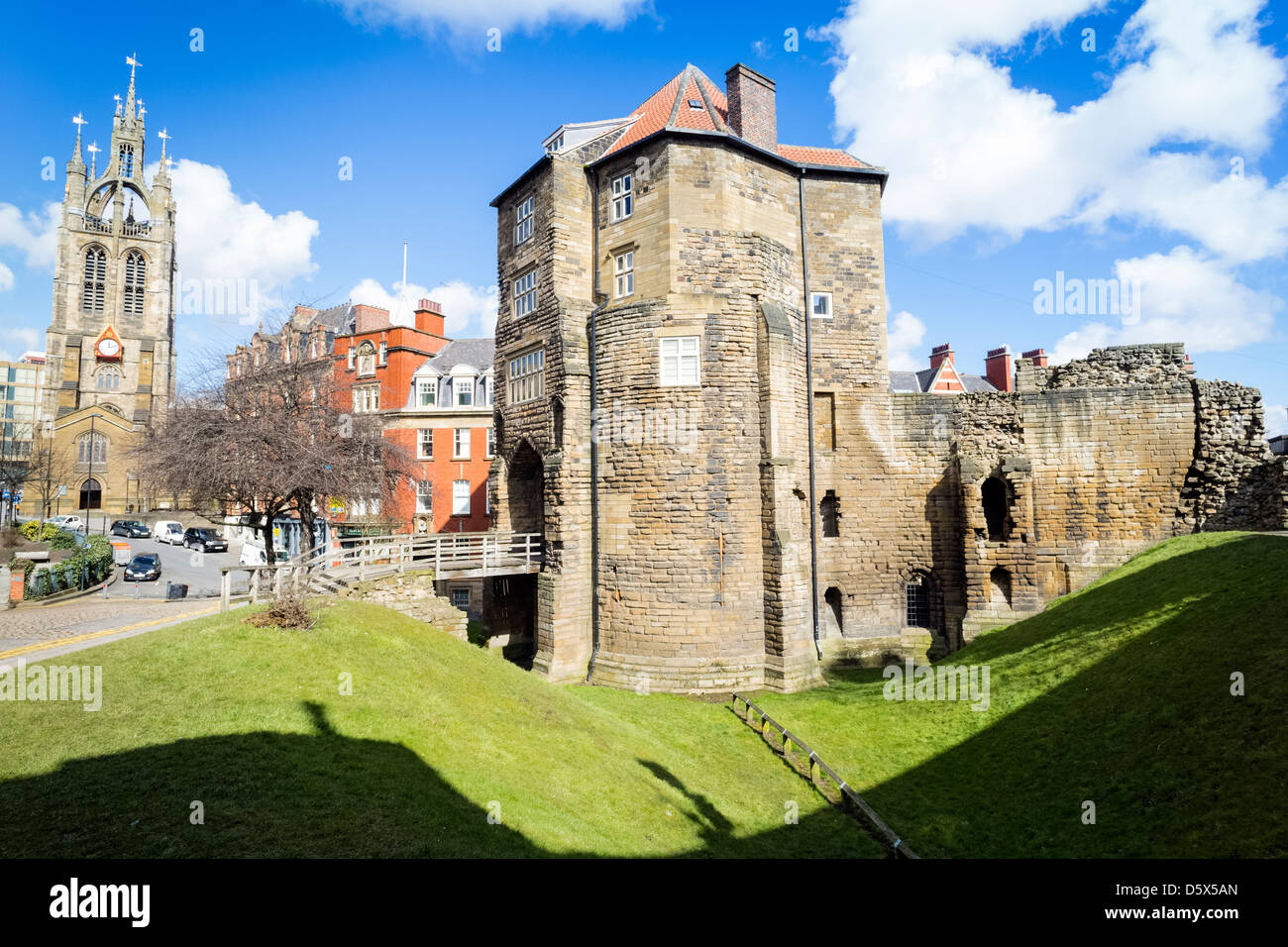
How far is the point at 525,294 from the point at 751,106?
10.2 meters

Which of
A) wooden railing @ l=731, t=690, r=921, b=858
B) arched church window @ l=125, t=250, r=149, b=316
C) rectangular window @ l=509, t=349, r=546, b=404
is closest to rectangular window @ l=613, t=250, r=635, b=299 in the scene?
rectangular window @ l=509, t=349, r=546, b=404

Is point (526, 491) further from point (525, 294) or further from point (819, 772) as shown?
point (819, 772)

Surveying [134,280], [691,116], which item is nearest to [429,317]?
[691,116]

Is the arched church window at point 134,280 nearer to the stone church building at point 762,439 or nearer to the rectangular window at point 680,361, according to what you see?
the stone church building at point 762,439

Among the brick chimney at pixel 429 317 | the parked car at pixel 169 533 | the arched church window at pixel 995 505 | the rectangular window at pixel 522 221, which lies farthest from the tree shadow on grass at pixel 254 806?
the parked car at pixel 169 533

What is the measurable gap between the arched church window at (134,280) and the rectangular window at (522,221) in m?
78.0

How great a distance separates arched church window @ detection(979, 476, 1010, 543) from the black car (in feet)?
129

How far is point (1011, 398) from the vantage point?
21.7 metres

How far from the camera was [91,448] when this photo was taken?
6506cm

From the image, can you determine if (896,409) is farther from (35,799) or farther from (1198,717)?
(35,799)

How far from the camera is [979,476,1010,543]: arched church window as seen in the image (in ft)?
75.4

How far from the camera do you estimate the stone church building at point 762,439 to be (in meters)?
19.2

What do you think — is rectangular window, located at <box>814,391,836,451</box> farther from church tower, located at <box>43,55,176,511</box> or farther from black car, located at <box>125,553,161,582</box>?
church tower, located at <box>43,55,176,511</box>
